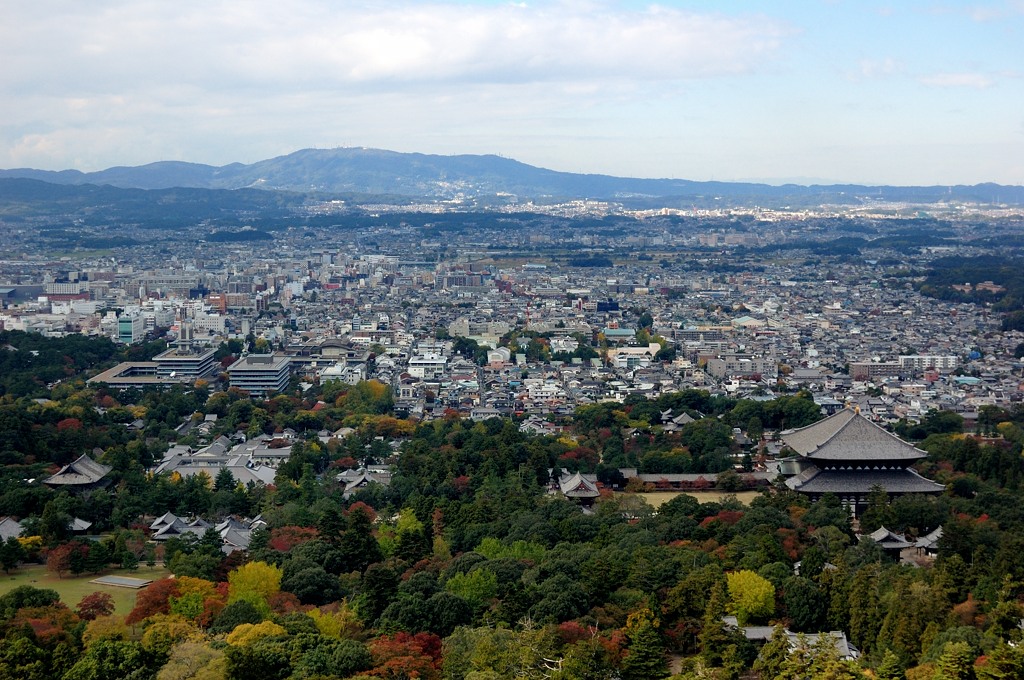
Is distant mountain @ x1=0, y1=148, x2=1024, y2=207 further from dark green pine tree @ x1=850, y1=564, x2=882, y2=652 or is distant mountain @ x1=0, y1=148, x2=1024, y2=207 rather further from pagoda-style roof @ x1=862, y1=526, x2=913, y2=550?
dark green pine tree @ x1=850, y1=564, x2=882, y2=652

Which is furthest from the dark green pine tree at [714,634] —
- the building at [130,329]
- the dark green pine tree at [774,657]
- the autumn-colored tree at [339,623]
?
the building at [130,329]

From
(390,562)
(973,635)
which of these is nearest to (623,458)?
(390,562)

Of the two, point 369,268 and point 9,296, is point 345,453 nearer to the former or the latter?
point 9,296

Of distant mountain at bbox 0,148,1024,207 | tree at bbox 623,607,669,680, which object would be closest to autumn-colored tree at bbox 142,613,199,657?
tree at bbox 623,607,669,680

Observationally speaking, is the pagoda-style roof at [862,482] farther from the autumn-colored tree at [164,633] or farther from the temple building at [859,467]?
the autumn-colored tree at [164,633]

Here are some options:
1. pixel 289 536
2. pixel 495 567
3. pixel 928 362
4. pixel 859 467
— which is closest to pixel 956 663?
pixel 495 567

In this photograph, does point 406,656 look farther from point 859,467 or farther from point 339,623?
point 859,467
